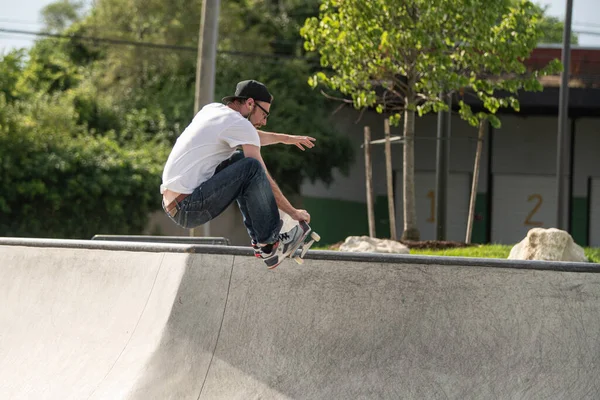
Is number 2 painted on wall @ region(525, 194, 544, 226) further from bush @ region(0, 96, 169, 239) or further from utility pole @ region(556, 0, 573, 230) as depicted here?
bush @ region(0, 96, 169, 239)

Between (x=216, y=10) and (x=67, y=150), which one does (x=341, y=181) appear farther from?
(x=216, y=10)

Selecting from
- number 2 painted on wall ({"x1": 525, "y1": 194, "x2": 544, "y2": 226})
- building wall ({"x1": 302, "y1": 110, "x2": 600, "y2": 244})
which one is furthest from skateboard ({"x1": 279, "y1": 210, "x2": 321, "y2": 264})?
number 2 painted on wall ({"x1": 525, "y1": 194, "x2": 544, "y2": 226})

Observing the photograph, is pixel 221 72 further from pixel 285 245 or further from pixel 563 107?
pixel 285 245

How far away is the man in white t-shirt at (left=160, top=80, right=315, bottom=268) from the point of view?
547cm

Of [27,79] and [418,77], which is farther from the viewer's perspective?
[27,79]

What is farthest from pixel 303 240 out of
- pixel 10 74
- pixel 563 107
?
pixel 10 74

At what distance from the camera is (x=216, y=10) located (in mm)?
14781

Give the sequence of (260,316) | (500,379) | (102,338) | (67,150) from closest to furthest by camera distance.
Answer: (500,379) < (260,316) < (102,338) < (67,150)

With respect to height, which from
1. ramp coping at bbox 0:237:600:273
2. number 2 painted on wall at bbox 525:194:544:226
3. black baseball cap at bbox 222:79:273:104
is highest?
black baseball cap at bbox 222:79:273:104

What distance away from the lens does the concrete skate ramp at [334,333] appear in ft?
17.3

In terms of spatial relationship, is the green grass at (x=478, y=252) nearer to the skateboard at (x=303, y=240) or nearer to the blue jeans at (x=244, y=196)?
the skateboard at (x=303, y=240)

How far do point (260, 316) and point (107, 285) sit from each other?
4.99ft

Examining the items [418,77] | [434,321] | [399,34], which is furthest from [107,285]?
[418,77]

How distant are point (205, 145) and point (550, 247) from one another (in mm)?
6522
